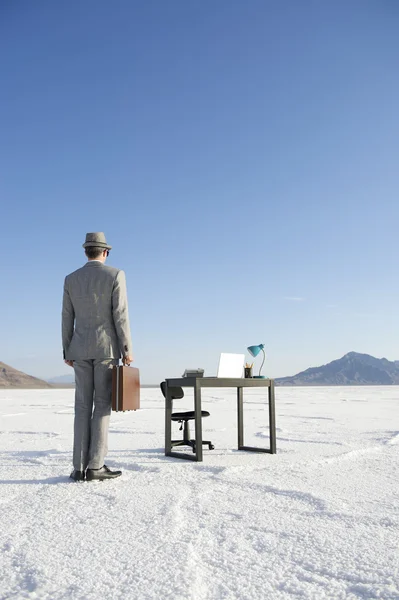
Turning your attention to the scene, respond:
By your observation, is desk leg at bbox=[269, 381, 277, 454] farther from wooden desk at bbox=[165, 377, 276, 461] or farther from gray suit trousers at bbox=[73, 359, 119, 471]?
gray suit trousers at bbox=[73, 359, 119, 471]

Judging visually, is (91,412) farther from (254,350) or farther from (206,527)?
(254,350)

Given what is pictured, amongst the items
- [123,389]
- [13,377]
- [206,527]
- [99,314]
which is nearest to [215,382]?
[123,389]

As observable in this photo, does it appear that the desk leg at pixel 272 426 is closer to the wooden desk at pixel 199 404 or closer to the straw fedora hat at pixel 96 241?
the wooden desk at pixel 199 404

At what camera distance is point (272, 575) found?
5.94 ft

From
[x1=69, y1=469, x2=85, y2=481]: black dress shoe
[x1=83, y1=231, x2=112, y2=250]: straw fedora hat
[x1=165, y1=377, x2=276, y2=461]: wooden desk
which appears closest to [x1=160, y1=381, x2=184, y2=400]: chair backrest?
[x1=165, y1=377, x2=276, y2=461]: wooden desk

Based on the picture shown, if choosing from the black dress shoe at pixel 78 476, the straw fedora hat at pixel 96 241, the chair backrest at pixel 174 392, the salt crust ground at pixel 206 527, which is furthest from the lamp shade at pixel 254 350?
the black dress shoe at pixel 78 476

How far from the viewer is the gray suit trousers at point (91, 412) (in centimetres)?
347

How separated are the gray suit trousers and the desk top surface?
3.07ft

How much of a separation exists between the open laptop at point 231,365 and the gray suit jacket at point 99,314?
1.17m

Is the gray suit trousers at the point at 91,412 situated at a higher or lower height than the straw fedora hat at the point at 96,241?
lower

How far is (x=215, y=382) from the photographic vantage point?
4.34 meters

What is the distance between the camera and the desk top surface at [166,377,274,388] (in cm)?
428

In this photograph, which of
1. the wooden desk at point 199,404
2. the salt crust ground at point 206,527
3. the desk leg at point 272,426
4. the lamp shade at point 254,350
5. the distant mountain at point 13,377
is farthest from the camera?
the distant mountain at point 13,377

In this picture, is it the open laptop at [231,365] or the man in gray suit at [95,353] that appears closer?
the man in gray suit at [95,353]
